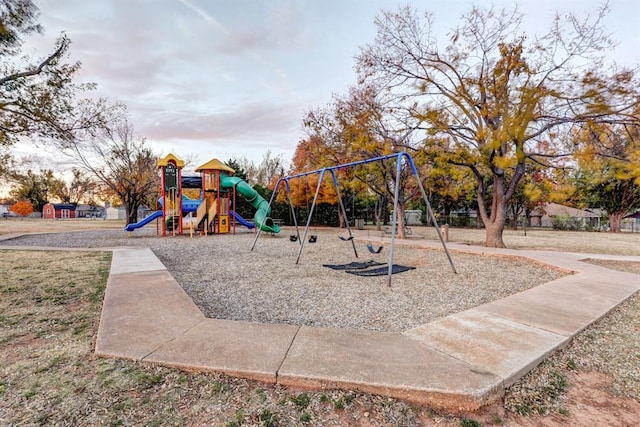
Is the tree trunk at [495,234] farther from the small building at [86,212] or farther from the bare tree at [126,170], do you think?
the small building at [86,212]

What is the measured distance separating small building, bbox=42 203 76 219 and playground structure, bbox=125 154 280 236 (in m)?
59.1

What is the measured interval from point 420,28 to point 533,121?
4.78 meters

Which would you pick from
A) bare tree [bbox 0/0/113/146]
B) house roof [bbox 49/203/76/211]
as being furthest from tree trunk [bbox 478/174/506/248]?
house roof [bbox 49/203/76/211]

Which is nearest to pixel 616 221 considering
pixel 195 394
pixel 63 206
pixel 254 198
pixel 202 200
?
pixel 254 198

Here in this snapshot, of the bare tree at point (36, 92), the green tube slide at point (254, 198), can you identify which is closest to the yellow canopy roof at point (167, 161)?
the green tube slide at point (254, 198)

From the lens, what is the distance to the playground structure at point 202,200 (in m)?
14.2

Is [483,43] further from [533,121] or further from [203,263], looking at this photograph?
[203,263]

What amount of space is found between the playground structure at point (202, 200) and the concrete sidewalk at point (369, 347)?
36.1 feet

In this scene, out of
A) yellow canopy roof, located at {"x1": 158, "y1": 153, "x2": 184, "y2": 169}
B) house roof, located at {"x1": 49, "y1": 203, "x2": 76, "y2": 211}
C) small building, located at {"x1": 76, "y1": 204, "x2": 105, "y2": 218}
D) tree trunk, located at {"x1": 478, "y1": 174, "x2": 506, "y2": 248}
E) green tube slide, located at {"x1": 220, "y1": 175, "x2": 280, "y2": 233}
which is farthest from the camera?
small building, located at {"x1": 76, "y1": 204, "x2": 105, "y2": 218}

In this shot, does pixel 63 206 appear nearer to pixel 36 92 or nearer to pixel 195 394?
pixel 36 92

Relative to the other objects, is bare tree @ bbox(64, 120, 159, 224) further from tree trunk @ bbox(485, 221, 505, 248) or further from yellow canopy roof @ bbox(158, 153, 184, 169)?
tree trunk @ bbox(485, 221, 505, 248)

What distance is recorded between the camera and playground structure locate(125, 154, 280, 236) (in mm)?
14168

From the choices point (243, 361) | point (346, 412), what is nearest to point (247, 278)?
point (243, 361)

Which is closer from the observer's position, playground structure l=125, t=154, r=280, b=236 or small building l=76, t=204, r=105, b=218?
playground structure l=125, t=154, r=280, b=236
